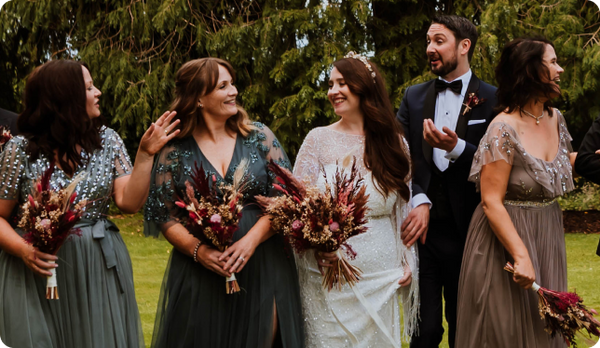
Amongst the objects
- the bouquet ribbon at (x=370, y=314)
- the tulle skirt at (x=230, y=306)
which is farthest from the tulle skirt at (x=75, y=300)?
the bouquet ribbon at (x=370, y=314)

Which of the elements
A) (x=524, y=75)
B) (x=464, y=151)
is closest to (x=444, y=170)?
(x=464, y=151)

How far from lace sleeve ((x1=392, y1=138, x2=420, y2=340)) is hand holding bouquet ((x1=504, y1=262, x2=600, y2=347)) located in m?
0.82

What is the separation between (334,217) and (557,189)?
1517 millimetres

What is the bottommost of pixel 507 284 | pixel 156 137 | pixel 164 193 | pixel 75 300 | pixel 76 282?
pixel 507 284

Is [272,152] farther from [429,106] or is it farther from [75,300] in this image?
[75,300]

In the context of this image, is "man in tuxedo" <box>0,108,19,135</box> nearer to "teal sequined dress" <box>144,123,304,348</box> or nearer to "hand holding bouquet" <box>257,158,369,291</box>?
"teal sequined dress" <box>144,123,304,348</box>

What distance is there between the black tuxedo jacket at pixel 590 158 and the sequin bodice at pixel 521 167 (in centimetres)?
45

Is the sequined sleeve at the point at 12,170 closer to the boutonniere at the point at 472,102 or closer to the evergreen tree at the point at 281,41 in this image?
the boutonniere at the point at 472,102

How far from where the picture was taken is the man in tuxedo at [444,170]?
4.87 metres

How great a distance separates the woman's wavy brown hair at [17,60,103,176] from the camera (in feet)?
13.4

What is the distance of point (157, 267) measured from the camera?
11062 mm

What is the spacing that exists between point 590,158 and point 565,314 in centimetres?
133

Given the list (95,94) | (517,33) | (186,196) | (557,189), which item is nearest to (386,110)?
(557,189)

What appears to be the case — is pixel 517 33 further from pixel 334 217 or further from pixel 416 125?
pixel 334 217
